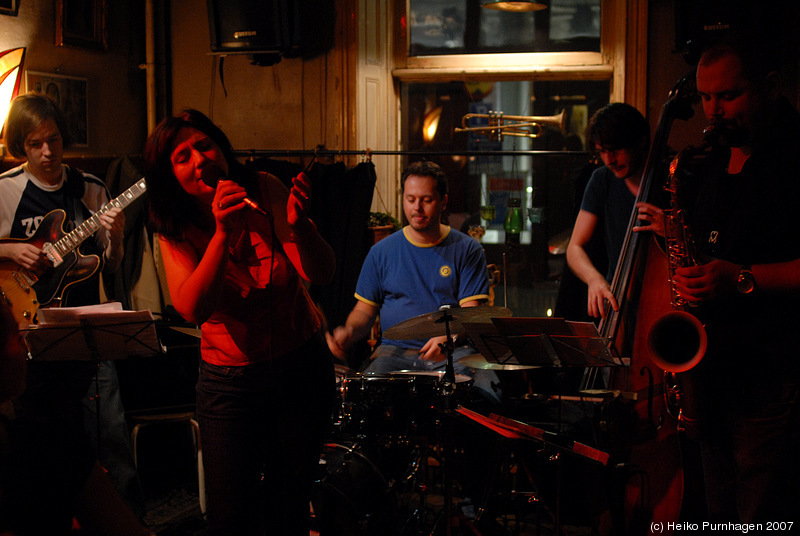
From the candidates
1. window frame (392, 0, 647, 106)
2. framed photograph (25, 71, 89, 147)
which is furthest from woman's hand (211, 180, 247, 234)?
window frame (392, 0, 647, 106)

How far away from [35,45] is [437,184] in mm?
2607

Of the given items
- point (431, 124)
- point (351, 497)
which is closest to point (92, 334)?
point (351, 497)

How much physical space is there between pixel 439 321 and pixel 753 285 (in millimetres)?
1135

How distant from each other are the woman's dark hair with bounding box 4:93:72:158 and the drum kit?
1834 millimetres

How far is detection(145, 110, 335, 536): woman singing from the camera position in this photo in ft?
6.07

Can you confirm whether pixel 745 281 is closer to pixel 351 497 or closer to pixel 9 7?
pixel 351 497

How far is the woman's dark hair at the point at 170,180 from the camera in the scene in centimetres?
191

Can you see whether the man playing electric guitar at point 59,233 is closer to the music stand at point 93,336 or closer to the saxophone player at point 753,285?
the music stand at point 93,336

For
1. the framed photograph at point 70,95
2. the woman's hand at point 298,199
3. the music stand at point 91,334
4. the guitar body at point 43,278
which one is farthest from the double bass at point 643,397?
the framed photograph at point 70,95

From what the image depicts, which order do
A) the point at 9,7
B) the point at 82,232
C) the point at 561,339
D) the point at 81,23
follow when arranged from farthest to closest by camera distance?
the point at 81,23 < the point at 9,7 < the point at 82,232 < the point at 561,339

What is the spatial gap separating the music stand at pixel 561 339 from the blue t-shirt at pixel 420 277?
105cm

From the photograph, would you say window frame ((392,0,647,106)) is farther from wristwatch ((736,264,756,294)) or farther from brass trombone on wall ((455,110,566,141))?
wristwatch ((736,264,756,294))

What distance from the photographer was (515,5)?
4.25m

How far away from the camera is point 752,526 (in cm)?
182
